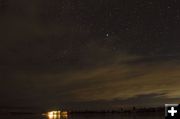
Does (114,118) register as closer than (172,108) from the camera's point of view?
No

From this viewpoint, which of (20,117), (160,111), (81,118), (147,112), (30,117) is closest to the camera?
(160,111)

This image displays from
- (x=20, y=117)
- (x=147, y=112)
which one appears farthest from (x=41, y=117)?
(x=147, y=112)

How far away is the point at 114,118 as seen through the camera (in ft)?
306

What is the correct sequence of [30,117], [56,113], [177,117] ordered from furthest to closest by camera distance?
[30,117]
[56,113]
[177,117]

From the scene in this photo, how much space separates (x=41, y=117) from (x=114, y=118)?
61.5 feet

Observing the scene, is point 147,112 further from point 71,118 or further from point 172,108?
point 172,108

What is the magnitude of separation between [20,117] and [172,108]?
68.8m

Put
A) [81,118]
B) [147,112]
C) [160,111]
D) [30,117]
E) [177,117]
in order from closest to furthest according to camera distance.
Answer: [177,117] → [160,111] → [147,112] → [30,117] → [81,118]

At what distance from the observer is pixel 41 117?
84188 millimetres

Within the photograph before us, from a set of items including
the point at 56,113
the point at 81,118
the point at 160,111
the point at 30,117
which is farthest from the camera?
the point at 81,118

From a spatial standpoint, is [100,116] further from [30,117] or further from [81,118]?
[30,117]

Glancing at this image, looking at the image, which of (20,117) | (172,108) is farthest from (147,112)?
(172,108)

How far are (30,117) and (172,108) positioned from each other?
61.5m

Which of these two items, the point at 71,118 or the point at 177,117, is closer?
the point at 177,117
